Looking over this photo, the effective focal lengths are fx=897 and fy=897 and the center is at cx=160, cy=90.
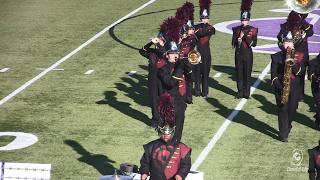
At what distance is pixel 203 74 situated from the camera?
19.8 metres

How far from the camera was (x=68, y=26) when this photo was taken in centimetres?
2681

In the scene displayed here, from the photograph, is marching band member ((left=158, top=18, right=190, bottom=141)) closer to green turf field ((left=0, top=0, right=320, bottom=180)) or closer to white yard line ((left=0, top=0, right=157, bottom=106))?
green turf field ((left=0, top=0, right=320, bottom=180))

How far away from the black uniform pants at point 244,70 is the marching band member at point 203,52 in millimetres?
727

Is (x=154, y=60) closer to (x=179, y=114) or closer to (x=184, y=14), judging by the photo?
(x=184, y=14)

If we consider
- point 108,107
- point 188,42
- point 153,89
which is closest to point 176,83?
point 153,89

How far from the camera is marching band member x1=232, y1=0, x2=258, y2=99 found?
19.3 m

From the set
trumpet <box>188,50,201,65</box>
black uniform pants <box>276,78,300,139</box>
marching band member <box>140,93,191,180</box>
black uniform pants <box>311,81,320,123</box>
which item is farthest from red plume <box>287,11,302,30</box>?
marching band member <box>140,93,191,180</box>

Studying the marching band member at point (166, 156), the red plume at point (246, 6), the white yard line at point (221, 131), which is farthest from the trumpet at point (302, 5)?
the marching band member at point (166, 156)

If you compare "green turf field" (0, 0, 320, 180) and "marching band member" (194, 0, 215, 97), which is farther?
"marching band member" (194, 0, 215, 97)

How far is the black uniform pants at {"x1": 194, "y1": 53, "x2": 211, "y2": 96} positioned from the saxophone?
11.8 feet

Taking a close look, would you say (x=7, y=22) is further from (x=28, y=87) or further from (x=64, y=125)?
(x=64, y=125)

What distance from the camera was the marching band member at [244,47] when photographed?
1927 centimetres

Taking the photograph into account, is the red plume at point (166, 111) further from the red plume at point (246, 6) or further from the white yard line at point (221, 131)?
the red plume at point (246, 6)

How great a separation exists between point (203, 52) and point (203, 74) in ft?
1.68
